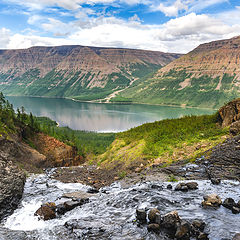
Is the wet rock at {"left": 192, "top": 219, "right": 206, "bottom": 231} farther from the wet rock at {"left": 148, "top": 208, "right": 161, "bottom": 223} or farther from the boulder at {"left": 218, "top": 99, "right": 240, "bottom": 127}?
the boulder at {"left": 218, "top": 99, "right": 240, "bottom": 127}

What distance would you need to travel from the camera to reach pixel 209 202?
46.9ft

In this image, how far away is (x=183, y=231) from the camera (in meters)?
11.5

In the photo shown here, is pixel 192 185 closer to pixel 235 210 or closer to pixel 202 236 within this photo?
pixel 235 210

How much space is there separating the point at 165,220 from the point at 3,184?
45.7 ft

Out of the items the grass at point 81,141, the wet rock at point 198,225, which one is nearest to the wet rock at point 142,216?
the wet rock at point 198,225

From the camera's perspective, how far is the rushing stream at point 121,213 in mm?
12664

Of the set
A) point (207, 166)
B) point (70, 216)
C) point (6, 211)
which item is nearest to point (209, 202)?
point (207, 166)

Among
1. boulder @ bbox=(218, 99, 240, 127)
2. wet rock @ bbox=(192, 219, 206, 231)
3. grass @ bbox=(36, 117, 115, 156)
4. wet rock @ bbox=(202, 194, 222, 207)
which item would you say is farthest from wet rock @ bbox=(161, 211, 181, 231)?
grass @ bbox=(36, 117, 115, 156)

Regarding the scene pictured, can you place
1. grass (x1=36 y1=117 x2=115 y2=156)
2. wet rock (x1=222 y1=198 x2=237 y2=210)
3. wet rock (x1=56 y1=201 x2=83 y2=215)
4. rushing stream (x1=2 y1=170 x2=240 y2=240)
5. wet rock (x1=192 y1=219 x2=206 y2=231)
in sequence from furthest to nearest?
grass (x1=36 y1=117 x2=115 y2=156), wet rock (x1=56 y1=201 x2=83 y2=215), wet rock (x1=222 y1=198 x2=237 y2=210), rushing stream (x1=2 y1=170 x2=240 y2=240), wet rock (x1=192 y1=219 x2=206 y2=231)

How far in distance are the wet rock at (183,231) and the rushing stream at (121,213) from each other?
4.14 feet

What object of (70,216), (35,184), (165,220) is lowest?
(35,184)

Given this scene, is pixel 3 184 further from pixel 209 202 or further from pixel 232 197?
pixel 232 197

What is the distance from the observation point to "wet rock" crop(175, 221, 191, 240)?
11.4 metres

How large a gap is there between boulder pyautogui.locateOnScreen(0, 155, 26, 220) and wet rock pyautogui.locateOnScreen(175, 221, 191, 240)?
523 inches
